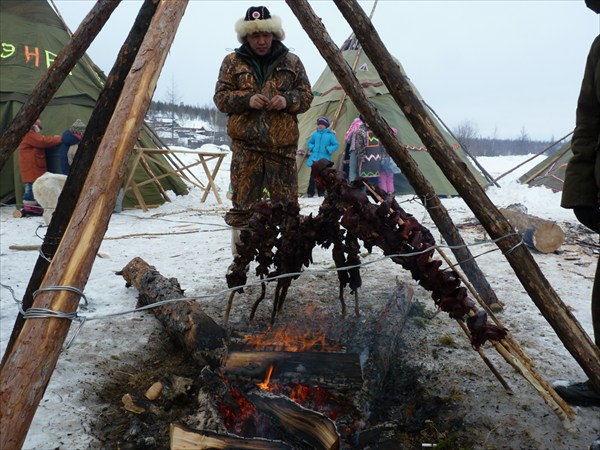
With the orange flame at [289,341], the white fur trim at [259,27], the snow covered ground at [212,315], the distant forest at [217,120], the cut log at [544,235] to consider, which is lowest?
the snow covered ground at [212,315]

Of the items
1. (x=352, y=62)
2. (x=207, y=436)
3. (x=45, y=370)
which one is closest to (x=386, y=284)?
(x=207, y=436)

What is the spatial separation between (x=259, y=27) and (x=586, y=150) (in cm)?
248

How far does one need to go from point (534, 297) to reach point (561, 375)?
2.65 feet

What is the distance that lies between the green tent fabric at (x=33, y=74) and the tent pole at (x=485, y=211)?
677 centimetres

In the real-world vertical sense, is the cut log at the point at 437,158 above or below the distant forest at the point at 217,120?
below

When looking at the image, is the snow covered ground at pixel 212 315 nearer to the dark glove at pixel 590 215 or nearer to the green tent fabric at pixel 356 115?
the dark glove at pixel 590 215

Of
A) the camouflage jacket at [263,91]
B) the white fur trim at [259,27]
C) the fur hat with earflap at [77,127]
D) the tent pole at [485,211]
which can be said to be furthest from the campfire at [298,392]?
the fur hat with earflap at [77,127]

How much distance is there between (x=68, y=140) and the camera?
7289 mm

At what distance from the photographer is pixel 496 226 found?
2137mm

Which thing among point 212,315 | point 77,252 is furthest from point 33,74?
point 77,252

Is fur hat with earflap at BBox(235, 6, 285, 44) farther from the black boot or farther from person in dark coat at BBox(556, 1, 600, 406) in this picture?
the black boot

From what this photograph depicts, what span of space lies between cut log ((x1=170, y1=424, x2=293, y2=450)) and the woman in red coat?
7157mm

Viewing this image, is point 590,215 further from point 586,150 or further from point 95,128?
point 95,128

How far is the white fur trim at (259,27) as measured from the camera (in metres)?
3.41
